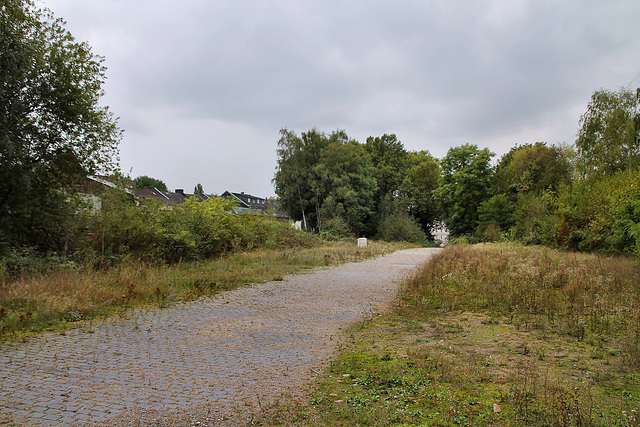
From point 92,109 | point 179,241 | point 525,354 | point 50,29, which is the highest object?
point 50,29

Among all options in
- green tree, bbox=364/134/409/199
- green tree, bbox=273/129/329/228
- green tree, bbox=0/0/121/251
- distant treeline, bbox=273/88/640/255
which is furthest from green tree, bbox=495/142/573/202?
green tree, bbox=0/0/121/251

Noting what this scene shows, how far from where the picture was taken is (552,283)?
10.1m

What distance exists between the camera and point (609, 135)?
96.1 ft

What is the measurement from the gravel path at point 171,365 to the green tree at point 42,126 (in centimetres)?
864

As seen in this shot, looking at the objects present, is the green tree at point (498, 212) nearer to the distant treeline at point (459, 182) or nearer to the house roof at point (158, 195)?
the distant treeline at point (459, 182)

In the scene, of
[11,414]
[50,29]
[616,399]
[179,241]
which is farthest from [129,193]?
[616,399]

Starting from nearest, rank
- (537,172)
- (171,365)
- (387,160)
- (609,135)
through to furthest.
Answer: (171,365), (609,135), (537,172), (387,160)

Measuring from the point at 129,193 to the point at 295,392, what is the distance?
14.3m

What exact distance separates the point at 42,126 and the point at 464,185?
43.6m

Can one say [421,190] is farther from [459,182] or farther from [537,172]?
[537,172]

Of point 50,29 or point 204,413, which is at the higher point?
point 50,29

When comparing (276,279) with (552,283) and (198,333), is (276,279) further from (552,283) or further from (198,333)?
(552,283)

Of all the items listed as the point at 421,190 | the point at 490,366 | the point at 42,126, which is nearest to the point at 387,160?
the point at 421,190

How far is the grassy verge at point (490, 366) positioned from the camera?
10.7ft
